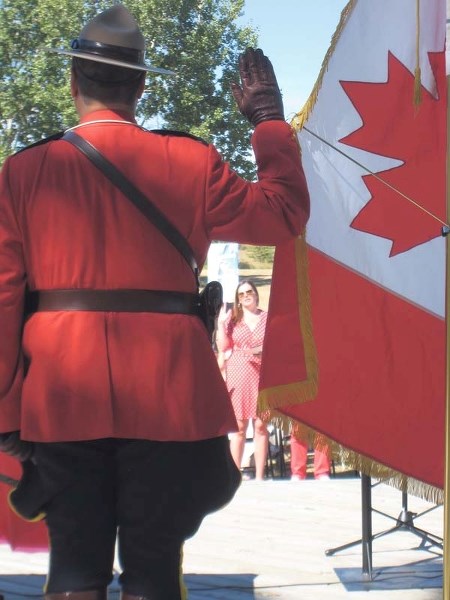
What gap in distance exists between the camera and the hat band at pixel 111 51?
2.46 m

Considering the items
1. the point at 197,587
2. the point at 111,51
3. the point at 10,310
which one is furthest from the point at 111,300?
the point at 197,587

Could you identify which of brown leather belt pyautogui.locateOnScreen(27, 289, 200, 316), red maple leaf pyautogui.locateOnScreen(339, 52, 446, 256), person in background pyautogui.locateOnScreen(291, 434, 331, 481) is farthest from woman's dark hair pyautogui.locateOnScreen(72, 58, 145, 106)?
person in background pyautogui.locateOnScreen(291, 434, 331, 481)

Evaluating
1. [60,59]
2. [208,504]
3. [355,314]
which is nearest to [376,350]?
[355,314]

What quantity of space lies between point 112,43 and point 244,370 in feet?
18.1

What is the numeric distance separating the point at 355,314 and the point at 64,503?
1.74 metres

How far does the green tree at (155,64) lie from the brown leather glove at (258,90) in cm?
2237

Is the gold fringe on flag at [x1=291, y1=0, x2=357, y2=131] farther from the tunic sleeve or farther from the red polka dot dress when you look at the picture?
the red polka dot dress

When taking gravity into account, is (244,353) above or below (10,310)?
below

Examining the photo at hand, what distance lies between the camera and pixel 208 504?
8.14 feet

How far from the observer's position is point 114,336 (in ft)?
7.84

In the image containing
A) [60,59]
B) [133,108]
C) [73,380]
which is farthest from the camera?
[60,59]

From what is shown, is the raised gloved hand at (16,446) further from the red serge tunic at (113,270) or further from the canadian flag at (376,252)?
the canadian flag at (376,252)

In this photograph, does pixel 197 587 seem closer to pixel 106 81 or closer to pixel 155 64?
pixel 106 81

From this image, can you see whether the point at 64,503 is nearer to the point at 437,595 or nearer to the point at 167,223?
the point at 167,223
